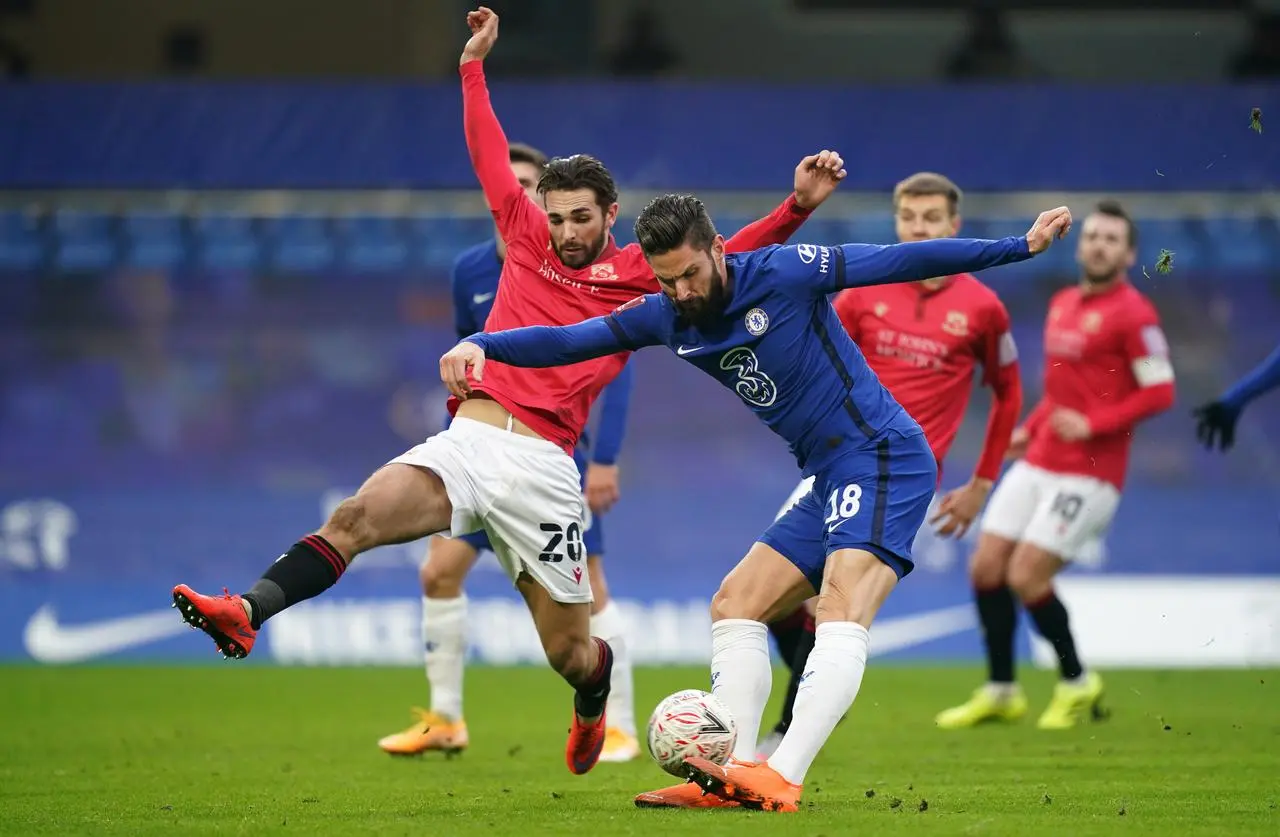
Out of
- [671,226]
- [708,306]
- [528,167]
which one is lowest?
[708,306]

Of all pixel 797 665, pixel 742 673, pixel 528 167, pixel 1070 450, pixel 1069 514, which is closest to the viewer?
pixel 742 673

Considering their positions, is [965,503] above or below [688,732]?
above

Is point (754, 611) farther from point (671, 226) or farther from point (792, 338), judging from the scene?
point (671, 226)

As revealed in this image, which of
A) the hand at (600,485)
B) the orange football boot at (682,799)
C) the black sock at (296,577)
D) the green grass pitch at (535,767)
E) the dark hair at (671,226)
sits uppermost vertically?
the dark hair at (671,226)

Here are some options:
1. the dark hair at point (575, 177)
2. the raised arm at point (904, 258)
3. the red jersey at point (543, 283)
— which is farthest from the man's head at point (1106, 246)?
the raised arm at point (904, 258)

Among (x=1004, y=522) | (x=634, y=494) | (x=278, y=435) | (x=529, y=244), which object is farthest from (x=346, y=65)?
(x=529, y=244)

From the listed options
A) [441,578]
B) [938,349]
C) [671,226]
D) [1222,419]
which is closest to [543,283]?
[671,226]

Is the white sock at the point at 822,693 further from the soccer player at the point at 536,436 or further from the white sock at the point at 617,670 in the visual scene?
the white sock at the point at 617,670

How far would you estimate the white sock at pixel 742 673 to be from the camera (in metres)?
6.11

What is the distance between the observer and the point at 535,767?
7.75 metres

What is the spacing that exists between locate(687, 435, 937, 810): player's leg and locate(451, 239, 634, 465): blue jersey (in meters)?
2.25

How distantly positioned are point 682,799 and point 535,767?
1982 millimetres

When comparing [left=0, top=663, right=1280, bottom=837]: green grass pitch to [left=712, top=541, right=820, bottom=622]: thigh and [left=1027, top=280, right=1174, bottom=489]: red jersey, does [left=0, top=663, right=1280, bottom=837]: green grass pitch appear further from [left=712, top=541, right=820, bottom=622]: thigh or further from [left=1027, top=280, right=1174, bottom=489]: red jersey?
[left=1027, top=280, right=1174, bottom=489]: red jersey

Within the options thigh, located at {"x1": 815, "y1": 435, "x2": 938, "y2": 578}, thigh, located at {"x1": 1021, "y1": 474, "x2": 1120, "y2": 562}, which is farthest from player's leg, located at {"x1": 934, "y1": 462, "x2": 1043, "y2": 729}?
thigh, located at {"x1": 815, "y1": 435, "x2": 938, "y2": 578}
